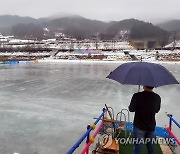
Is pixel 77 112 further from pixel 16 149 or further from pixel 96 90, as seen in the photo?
pixel 96 90

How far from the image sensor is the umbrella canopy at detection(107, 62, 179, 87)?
4066mm

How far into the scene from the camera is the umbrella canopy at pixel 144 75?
Answer: 407 cm

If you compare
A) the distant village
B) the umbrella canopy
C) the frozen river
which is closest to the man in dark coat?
the umbrella canopy

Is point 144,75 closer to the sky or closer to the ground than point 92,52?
closer to the sky

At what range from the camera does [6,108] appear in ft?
34.3

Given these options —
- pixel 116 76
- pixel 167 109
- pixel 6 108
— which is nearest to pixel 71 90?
pixel 6 108

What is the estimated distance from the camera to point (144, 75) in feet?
13.6

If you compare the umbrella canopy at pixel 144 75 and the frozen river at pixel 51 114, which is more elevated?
the umbrella canopy at pixel 144 75

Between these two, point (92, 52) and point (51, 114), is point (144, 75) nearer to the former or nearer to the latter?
point (51, 114)

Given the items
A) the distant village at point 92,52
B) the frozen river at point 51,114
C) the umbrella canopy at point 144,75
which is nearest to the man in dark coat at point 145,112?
the umbrella canopy at point 144,75

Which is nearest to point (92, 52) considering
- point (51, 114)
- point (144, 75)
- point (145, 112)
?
point (51, 114)

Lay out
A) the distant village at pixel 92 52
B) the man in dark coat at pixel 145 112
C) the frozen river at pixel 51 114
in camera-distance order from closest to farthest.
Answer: the man in dark coat at pixel 145 112 → the frozen river at pixel 51 114 → the distant village at pixel 92 52

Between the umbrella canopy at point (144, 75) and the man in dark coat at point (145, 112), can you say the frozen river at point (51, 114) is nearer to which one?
the man in dark coat at point (145, 112)

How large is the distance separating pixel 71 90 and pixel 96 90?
1498 millimetres
